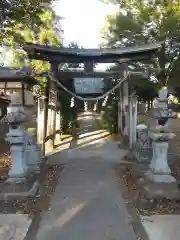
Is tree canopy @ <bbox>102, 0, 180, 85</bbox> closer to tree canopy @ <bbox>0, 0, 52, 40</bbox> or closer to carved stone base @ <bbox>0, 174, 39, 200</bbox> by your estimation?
tree canopy @ <bbox>0, 0, 52, 40</bbox>

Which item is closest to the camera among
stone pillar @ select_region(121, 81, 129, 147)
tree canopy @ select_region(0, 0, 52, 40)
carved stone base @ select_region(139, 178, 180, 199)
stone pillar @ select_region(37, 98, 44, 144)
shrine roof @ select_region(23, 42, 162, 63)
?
carved stone base @ select_region(139, 178, 180, 199)

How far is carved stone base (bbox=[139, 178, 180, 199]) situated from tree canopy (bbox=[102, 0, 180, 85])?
1776cm

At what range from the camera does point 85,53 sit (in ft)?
38.8

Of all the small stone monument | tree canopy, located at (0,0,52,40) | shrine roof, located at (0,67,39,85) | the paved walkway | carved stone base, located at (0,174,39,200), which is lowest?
the paved walkway

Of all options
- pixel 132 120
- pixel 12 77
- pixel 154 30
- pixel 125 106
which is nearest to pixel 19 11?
pixel 125 106

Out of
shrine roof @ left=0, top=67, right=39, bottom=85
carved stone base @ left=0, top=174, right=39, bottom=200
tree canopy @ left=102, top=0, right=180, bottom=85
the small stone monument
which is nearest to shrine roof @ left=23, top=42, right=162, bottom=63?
the small stone monument

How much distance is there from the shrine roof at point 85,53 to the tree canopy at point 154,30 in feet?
38.3

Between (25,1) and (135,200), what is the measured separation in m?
10.6

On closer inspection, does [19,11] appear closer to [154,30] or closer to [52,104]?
[52,104]

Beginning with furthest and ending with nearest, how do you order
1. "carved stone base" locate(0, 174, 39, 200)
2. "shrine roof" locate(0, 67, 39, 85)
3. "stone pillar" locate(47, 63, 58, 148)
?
"shrine roof" locate(0, 67, 39, 85) < "stone pillar" locate(47, 63, 58, 148) < "carved stone base" locate(0, 174, 39, 200)

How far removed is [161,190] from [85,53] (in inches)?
243

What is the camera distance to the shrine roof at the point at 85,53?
1172 centimetres

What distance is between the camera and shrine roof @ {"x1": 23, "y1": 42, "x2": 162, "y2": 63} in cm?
1172

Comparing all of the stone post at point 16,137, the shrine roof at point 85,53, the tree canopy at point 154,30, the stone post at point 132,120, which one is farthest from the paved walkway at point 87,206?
the tree canopy at point 154,30
